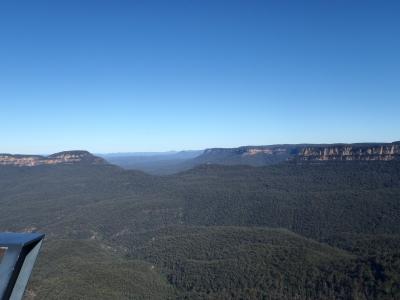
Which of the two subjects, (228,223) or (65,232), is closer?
(65,232)

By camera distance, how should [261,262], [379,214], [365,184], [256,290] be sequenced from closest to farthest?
[256,290]
[261,262]
[379,214]
[365,184]

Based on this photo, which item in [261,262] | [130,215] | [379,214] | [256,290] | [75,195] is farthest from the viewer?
[75,195]

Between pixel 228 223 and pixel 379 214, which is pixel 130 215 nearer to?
pixel 228 223

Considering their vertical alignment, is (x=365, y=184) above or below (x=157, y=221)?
above

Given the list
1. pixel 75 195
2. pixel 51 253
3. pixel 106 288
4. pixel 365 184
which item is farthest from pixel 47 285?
pixel 365 184

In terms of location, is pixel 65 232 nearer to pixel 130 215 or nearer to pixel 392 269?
pixel 130 215

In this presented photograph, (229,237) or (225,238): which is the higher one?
(229,237)
